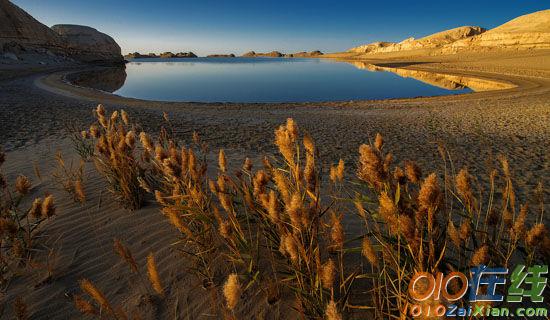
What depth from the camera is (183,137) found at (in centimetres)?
915

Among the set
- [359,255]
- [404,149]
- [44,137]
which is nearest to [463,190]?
[359,255]

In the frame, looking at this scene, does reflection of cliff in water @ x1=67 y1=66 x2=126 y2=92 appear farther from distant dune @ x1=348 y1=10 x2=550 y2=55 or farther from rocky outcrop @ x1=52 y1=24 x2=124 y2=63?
distant dune @ x1=348 y1=10 x2=550 y2=55

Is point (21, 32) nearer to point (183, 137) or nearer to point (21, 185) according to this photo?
Answer: point (183, 137)

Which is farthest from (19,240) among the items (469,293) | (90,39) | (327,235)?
(90,39)

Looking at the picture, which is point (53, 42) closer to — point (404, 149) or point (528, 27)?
point (404, 149)

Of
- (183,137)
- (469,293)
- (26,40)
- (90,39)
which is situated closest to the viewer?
(469,293)

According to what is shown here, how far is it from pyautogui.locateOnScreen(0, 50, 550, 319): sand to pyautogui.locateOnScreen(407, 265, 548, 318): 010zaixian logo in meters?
1.25

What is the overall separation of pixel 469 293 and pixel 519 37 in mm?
74159

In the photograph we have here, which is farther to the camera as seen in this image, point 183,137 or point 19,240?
point 183,137

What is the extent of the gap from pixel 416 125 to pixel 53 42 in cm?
7924

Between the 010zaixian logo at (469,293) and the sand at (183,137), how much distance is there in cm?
125

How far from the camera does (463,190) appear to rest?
1625mm

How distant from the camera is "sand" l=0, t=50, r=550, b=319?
250cm

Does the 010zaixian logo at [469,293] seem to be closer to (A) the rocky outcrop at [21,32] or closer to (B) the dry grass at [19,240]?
(B) the dry grass at [19,240]
